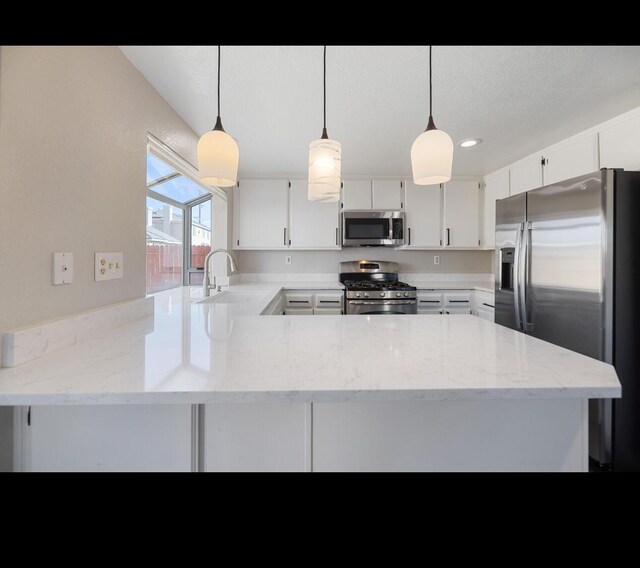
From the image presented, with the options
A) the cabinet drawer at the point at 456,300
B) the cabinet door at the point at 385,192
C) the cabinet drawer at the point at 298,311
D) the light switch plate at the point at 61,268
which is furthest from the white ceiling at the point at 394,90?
the cabinet drawer at the point at 298,311

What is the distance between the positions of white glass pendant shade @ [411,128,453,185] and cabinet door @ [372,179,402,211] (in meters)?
2.28

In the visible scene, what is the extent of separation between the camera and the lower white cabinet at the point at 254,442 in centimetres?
78

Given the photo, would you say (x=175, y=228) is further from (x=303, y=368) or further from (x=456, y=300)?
(x=456, y=300)

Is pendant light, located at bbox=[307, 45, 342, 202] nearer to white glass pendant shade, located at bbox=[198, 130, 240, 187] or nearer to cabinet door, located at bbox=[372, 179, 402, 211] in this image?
white glass pendant shade, located at bbox=[198, 130, 240, 187]

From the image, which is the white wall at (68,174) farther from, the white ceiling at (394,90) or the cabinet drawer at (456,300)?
the cabinet drawer at (456,300)

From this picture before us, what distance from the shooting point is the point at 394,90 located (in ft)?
5.80

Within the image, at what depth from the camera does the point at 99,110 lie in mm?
1234

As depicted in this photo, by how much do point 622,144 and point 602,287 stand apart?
44.7 inches

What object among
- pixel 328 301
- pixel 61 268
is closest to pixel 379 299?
pixel 328 301

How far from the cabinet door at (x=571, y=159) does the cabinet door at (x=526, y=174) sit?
61 millimetres
